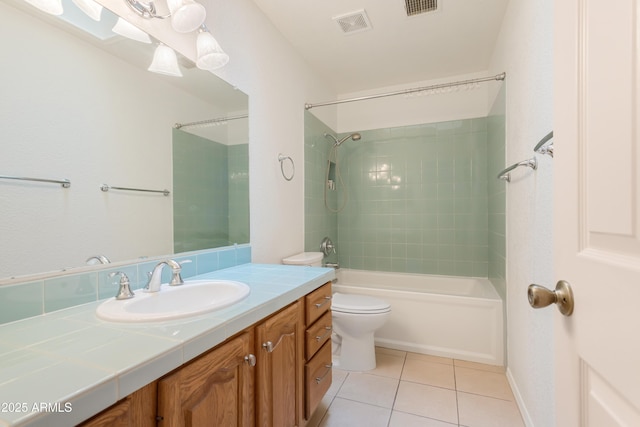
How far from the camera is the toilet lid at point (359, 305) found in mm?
1947

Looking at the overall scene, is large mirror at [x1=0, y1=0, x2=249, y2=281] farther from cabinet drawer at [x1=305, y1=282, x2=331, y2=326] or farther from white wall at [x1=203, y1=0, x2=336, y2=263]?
cabinet drawer at [x1=305, y1=282, x2=331, y2=326]

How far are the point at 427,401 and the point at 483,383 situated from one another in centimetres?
47

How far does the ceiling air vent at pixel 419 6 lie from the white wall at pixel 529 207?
468mm

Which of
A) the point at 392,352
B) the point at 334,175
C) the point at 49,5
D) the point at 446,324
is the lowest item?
the point at 392,352

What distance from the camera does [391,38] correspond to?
220 cm

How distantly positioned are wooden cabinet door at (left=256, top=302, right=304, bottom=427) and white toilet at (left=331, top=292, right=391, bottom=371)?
2.53 feet

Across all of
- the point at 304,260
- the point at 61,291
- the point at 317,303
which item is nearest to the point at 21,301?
the point at 61,291

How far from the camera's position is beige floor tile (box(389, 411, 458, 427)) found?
1.47 meters

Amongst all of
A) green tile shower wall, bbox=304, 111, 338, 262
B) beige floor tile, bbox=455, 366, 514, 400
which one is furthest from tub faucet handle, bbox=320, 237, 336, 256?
beige floor tile, bbox=455, 366, 514, 400

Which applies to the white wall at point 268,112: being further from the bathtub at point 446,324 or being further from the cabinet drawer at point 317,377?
the bathtub at point 446,324

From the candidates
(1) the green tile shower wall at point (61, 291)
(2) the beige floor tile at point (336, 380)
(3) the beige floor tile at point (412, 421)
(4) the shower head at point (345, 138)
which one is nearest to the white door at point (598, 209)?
(3) the beige floor tile at point (412, 421)

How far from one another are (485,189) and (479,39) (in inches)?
52.0

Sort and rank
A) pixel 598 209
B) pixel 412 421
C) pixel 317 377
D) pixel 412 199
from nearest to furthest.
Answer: pixel 598 209
pixel 317 377
pixel 412 421
pixel 412 199

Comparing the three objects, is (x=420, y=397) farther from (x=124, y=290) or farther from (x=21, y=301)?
(x=21, y=301)
